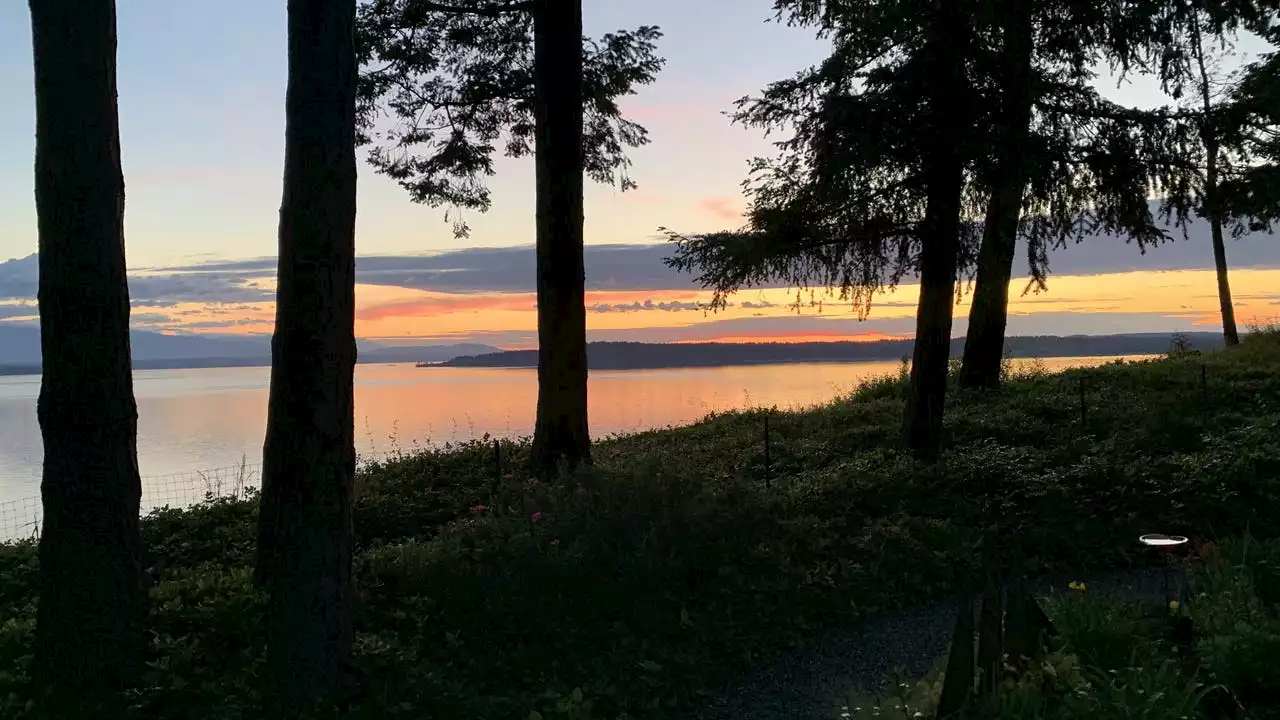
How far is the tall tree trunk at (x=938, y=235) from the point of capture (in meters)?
11.9

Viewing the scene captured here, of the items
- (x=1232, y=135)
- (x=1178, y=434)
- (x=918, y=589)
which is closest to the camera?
(x=918, y=589)

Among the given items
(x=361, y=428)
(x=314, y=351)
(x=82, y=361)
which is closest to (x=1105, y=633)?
(x=314, y=351)

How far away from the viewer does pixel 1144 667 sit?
16.0 feet

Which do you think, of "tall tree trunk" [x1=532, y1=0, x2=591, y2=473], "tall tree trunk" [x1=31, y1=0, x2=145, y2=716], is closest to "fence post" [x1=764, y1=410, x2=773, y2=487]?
"tall tree trunk" [x1=532, y1=0, x2=591, y2=473]

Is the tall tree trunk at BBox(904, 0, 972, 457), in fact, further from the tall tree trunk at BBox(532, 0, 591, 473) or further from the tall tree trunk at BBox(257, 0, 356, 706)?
the tall tree trunk at BBox(257, 0, 356, 706)

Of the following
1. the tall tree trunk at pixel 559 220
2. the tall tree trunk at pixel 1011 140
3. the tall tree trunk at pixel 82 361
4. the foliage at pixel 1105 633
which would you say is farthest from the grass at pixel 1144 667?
the tall tree trunk at pixel 559 220

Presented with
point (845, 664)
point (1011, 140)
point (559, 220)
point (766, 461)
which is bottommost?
point (845, 664)

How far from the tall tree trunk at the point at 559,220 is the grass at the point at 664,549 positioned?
1146 millimetres

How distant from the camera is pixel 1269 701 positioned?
514cm

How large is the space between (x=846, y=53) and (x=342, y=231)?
9.03 meters

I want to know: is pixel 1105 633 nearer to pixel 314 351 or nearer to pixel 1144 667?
pixel 1144 667

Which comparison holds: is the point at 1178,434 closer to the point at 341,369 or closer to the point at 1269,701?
the point at 1269,701

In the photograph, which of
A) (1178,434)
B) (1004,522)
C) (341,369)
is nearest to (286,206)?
(341,369)

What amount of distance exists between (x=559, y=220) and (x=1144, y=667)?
8787mm
